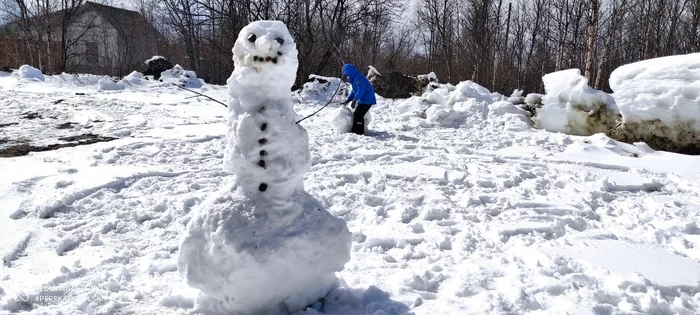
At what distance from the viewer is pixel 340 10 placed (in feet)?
57.5

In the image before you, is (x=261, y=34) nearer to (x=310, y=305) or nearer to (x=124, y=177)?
(x=310, y=305)

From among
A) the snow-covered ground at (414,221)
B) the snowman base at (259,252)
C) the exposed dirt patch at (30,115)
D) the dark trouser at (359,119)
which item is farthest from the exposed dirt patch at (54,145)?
the snowman base at (259,252)

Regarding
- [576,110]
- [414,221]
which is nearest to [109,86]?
[576,110]

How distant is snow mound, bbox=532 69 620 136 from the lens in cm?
782

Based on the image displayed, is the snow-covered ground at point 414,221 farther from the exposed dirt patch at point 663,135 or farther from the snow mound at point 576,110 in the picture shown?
the snow mound at point 576,110

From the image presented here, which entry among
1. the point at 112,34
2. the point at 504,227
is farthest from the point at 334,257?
the point at 112,34

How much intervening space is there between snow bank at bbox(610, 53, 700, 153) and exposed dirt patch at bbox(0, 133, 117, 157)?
8.10 meters

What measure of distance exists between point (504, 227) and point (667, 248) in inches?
43.2

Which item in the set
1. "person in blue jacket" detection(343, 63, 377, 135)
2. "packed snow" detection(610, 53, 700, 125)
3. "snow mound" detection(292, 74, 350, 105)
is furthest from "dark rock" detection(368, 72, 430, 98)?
"packed snow" detection(610, 53, 700, 125)

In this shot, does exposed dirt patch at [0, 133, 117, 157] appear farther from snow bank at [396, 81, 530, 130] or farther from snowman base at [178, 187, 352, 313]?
snow bank at [396, 81, 530, 130]

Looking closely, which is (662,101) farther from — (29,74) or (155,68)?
(29,74)

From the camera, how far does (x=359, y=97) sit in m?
7.56

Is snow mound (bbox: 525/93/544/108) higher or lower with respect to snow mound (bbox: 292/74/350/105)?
lower

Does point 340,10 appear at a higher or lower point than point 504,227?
higher
